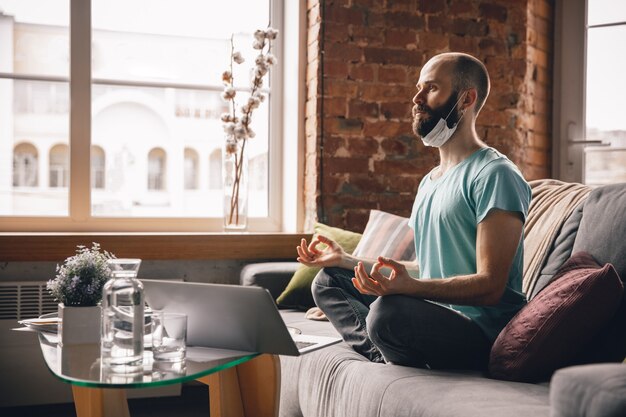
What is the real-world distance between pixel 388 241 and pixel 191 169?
4.15ft

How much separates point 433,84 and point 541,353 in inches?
32.0

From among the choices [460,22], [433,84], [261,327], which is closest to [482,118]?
[460,22]

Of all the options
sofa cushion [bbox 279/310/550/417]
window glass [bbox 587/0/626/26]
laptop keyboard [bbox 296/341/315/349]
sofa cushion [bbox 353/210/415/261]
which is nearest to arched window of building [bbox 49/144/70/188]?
sofa cushion [bbox 353/210/415/261]

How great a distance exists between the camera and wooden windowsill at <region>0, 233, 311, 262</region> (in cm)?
288

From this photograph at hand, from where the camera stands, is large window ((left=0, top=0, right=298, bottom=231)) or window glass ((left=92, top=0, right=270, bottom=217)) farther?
window glass ((left=92, top=0, right=270, bottom=217))

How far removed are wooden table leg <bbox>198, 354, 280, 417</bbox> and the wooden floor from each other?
1.36 m

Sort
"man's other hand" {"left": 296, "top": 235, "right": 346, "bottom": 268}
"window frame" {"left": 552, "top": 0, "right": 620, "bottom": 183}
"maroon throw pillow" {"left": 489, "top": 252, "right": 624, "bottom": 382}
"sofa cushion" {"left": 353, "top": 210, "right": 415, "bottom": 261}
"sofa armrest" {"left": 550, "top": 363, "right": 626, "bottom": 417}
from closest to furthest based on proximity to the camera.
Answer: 1. "sofa armrest" {"left": 550, "top": 363, "right": 626, "bottom": 417}
2. "maroon throw pillow" {"left": 489, "top": 252, "right": 624, "bottom": 382}
3. "man's other hand" {"left": 296, "top": 235, "right": 346, "bottom": 268}
4. "sofa cushion" {"left": 353, "top": 210, "right": 415, "bottom": 261}
5. "window frame" {"left": 552, "top": 0, "right": 620, "bottom": 183}

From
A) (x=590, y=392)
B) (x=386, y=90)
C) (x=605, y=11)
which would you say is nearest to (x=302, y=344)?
(x=590, y=392)

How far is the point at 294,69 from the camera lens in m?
3.50

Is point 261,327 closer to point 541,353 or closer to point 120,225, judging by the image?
point 541,353

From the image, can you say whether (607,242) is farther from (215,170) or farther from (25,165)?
(25,165)

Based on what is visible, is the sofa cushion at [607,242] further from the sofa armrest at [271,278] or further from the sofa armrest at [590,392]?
the sofa armrest at [271,278]

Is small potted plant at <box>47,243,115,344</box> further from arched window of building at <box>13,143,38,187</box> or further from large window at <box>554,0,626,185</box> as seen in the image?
large window at <box>554,0,626,185</box>

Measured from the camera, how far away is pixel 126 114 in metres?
3.41
